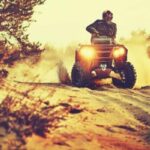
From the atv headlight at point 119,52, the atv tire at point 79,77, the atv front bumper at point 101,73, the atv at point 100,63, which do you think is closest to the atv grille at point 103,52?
the atv at point 100,63

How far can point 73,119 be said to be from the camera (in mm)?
10594

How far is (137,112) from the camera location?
12539 millimetres

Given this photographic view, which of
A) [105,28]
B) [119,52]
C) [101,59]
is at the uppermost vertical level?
[105,28]

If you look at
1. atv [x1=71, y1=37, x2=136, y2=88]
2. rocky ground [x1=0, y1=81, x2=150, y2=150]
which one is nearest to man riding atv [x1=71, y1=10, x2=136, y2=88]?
atv [x1=71, y1=37, x2=136, y2=88]

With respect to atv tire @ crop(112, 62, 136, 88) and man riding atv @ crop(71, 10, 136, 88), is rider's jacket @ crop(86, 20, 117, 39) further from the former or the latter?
atv tire @ crop(112, 62, 136, 88)

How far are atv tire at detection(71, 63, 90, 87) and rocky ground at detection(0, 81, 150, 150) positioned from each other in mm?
1380

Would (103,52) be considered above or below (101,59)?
above

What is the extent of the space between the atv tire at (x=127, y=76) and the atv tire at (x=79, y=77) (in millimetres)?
1197

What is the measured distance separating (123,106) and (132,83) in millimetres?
4359

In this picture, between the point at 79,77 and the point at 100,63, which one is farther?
the point at 79,77

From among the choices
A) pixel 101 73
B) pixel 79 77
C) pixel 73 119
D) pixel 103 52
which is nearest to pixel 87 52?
pixel 103 52

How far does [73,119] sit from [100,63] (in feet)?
21.0

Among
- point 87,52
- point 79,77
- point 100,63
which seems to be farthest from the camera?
point 79,77

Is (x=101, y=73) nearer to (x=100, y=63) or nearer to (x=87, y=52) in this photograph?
(x=100, y=63)
